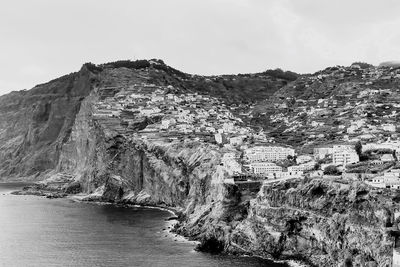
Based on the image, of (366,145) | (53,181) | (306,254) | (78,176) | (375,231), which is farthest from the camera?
(53,181)

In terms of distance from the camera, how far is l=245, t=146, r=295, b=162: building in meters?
106

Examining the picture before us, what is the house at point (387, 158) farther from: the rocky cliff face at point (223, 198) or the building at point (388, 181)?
the rocky cliff face at point (223, 198)

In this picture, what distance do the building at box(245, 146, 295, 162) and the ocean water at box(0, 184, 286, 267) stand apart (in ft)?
63.6

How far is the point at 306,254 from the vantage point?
6456 centimetres

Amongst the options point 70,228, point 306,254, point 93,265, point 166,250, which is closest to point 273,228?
point 306,254

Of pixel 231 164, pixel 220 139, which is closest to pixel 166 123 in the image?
pixel 220 139

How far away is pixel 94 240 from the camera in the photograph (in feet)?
277

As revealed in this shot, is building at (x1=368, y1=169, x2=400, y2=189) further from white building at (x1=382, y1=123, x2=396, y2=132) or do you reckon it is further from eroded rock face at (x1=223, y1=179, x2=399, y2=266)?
white building at (x1=382, y1=123, x2=396, y2=132)

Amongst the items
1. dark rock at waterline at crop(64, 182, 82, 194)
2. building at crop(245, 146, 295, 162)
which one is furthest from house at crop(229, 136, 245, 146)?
dark rock at waterline at crop(64, 182, 82, 194)

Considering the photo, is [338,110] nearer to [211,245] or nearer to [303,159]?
[303,159]

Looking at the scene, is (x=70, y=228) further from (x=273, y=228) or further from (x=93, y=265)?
(x=273, y=228)

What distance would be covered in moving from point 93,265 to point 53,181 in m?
104

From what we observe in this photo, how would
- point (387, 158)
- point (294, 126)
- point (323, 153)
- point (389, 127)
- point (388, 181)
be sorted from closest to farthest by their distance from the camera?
point (388, 181)
point (387, 158)
point (323, 153)
point (389, 127)
point (294, 126)

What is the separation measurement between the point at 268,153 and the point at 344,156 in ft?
78.0
